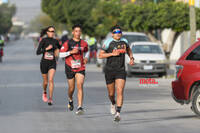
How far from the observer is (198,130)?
10.4m

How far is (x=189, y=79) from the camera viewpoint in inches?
475

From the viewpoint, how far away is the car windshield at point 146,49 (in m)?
26.3

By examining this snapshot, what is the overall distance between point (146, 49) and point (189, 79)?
1455 centimetres

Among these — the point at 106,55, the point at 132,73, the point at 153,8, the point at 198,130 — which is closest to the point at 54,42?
the point at 106,55

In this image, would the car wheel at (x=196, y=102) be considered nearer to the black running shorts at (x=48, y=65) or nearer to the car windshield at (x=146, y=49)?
the black running shorts at (x=48, y=65)

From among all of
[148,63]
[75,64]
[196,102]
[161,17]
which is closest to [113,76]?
[75,64]

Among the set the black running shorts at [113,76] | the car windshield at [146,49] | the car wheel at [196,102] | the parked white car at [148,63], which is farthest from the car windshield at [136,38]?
the black running shorts at [113,76]

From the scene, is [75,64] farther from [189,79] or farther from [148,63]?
[148,63]

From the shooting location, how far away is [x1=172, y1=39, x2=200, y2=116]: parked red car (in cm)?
1190

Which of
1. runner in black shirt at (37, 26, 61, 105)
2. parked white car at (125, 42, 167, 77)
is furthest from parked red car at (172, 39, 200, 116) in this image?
parked white car at (125, 42, 167, 77)

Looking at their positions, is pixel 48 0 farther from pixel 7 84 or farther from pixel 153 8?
pixel 7 84

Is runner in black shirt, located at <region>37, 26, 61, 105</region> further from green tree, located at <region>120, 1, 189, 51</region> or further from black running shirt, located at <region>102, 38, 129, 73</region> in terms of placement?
green tree, located at <region>120, 1, 189, 51</region>

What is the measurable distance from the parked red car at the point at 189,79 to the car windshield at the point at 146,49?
1377cm

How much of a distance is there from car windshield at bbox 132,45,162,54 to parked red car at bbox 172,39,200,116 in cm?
1377
